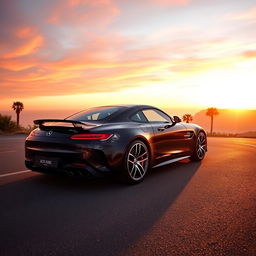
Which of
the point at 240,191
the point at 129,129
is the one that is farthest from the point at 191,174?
the point at 129,129

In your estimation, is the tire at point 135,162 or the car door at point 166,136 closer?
the tire at point 135,162

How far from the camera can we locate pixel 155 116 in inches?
231

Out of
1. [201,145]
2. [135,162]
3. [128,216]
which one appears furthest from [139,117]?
[201,145]

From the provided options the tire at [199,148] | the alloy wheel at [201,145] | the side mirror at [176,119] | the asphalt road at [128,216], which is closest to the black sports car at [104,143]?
the asphalt road at [128,216]

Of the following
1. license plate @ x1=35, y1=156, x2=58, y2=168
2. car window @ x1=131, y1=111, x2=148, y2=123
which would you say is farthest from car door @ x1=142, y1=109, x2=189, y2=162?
license plate @ x1=35, y1=156, x2=58, y2=168

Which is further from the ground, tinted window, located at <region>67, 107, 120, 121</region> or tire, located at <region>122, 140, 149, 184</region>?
tinted window, located at <region>67, 107, 120, 121</region>

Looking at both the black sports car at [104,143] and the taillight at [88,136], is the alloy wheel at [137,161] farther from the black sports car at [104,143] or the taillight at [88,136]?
the taillight at [88,136]

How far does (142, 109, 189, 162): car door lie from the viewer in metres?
5.39

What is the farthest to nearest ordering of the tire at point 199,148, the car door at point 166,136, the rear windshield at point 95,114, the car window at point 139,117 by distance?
the tire at point 199,148 < the car door at point 166,136 < the car window at point 139,117 < the rear windshield at point 95,114

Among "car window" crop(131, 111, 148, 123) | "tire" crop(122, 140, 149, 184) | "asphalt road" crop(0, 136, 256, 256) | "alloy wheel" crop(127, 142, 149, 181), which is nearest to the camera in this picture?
"asphalt road" crop(0, 136, 256, 256)

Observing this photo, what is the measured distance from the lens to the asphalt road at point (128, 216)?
242cm

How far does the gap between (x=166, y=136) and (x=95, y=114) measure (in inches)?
59.1

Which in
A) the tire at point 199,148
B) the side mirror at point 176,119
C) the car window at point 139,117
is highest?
the car window at point 139,117

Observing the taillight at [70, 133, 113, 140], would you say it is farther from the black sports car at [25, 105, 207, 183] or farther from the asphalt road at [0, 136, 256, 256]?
the asphalt road at [0, 136, 256, 256]
